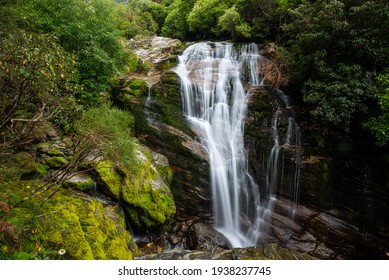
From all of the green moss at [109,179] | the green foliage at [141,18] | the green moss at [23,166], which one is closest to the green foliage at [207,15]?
the green foliage at [141,18]

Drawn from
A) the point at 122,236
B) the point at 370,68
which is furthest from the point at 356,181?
the point at 122,236

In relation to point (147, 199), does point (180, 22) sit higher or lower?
higher

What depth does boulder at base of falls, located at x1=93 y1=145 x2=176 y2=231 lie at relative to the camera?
7.00 meters

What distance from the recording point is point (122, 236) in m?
5.79

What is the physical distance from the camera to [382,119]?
766 centimetres

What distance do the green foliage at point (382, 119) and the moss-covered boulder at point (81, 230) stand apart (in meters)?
8.91

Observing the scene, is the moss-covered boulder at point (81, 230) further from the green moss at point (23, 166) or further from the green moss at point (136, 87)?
the green moss at point (136, 87)

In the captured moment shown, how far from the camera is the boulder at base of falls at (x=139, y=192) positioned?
276 inches

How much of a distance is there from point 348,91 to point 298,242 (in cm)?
630

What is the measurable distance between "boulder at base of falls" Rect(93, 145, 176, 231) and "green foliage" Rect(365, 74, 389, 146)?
7782 millimetres

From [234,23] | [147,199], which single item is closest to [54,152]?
[147,199]

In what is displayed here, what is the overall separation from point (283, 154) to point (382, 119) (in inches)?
144

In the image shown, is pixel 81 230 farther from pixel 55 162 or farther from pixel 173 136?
pixel 173 136

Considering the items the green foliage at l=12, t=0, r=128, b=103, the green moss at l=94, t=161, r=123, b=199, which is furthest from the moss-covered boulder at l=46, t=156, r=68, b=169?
the green foliage at l=12, t=0, r=128, b=103
